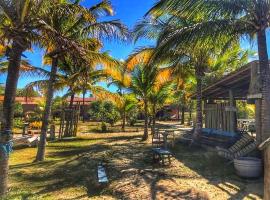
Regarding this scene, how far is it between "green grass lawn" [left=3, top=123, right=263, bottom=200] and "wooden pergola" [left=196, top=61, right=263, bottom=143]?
2.09 metres

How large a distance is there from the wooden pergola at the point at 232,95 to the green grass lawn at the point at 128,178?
2.09m

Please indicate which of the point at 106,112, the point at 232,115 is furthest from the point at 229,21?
the point at 106,112

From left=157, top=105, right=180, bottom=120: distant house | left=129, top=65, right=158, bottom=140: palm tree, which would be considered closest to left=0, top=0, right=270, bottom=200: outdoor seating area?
left=129, top=65, right=158, bottom=140: palm tree

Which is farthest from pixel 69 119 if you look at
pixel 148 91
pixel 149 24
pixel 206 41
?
pixel 206 41

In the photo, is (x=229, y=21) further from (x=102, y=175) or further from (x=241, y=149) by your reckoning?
(x=102, y=175)

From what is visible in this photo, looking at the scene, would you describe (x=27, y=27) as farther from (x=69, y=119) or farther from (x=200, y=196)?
(x=69, y=119)

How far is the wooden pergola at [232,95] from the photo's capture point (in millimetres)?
10711

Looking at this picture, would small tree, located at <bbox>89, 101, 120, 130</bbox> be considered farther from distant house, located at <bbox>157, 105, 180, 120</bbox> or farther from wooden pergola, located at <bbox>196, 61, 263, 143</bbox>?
wooden pergola, located at <bbox>196, 61, 263, 143</bbox>

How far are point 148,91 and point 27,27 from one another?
13.5m

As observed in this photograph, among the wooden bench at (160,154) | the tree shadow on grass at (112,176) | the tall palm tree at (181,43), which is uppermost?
the tall palm tree at (181,43)

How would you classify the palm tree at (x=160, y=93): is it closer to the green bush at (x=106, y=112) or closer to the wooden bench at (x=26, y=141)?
the wooden bench at (x=26, y=141)

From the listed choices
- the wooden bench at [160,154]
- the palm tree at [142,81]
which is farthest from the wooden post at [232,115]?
the palm tree at [142,81]

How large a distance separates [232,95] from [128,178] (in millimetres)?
7031

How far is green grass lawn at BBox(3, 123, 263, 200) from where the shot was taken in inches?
313
